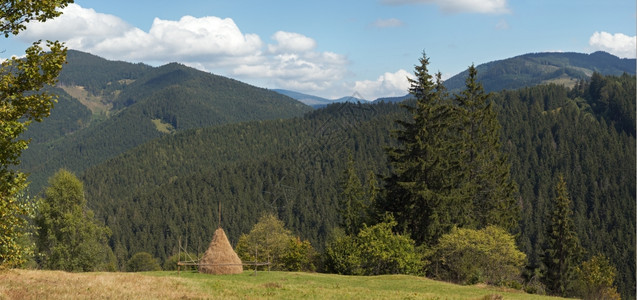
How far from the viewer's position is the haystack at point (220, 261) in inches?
1681

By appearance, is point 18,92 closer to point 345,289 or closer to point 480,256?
point 345,289

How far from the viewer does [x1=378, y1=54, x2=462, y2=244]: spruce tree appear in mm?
50844

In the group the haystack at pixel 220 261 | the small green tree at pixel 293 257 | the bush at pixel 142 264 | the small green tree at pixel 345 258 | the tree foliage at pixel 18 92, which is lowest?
the bush at pixel 142 264

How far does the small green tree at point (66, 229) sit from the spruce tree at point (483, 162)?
149 ft

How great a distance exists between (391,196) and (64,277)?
3457cm

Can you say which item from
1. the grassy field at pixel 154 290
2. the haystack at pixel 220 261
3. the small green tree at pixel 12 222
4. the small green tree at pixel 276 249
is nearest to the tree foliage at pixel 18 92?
the small green tree at pixel 12 222

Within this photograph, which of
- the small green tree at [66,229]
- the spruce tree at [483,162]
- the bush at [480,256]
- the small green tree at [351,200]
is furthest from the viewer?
the small green tree at [351,200]

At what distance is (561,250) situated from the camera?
222 ft

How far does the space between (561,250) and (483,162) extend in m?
21.5

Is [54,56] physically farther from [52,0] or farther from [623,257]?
[623,257]

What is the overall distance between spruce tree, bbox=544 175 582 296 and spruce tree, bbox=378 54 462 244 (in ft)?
68.6

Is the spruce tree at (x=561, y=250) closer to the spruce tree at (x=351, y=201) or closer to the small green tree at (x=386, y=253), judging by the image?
the spruce tree at (x=351, y=201)

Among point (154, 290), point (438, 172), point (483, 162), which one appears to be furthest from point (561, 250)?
point (154, 290)

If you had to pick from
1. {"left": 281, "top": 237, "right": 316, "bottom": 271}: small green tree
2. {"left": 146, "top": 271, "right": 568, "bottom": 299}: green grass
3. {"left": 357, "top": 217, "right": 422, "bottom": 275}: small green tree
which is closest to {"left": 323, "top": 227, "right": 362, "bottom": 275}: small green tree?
{"left": 357, "top": 217, "right": 422, "bottom": 275}: small green tree
